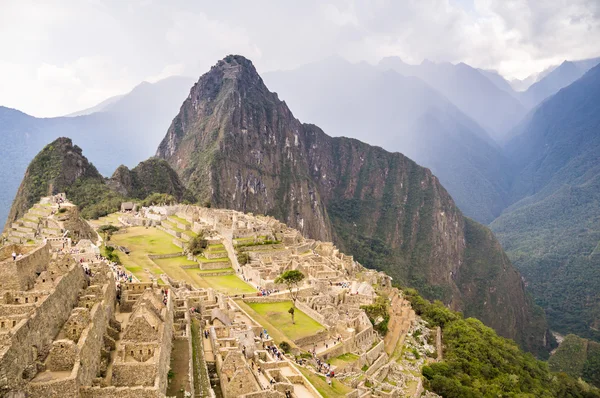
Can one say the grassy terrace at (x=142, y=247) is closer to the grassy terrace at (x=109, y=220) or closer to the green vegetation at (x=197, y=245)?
the green vegetation at (x=197, y=245)

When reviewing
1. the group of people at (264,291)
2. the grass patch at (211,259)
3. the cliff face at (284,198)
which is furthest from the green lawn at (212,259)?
the cliff face at (284,198)

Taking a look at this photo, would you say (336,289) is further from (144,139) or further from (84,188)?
(144,139)

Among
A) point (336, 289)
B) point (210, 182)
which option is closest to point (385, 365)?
point (336, 289)

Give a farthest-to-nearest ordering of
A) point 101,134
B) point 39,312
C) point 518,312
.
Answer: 1. point 101,134
2. point 518,312
3. point 39,312

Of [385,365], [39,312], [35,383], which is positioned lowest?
[385,365]

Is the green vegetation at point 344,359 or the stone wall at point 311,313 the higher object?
the stone wall at point 311,313

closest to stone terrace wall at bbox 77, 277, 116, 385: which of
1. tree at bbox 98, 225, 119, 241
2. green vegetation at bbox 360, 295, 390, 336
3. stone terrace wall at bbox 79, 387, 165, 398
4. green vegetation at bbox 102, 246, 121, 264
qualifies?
stone terrace wall at bbox 79, 387, 165, 398
